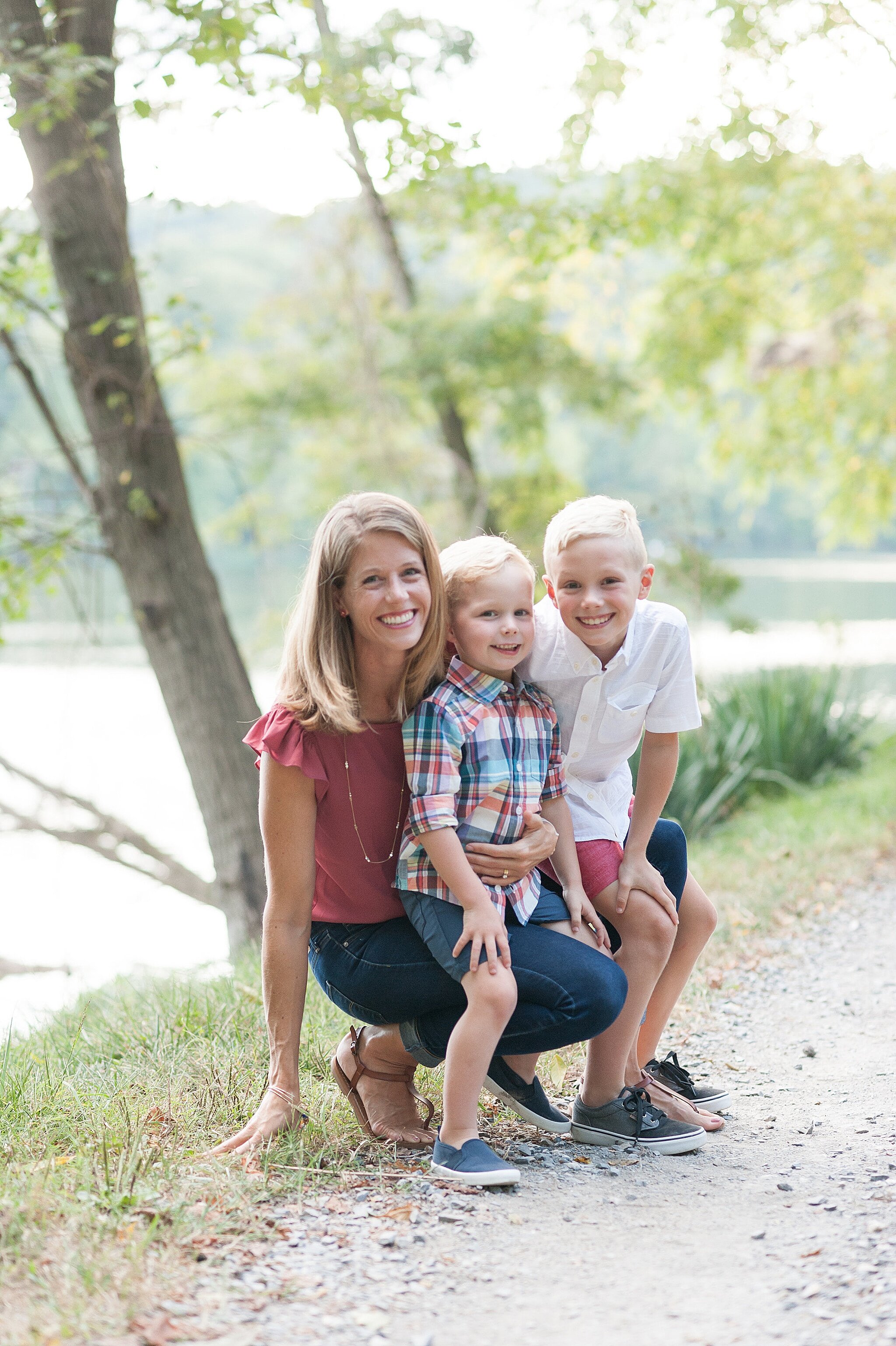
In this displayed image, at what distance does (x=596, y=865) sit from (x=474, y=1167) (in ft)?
2.40

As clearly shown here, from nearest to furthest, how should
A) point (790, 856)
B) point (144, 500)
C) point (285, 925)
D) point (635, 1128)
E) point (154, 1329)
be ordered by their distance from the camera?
point (154, 1329)
point (285, 925)
point (635, 1128)
point (144, 500)
point (790, 856)

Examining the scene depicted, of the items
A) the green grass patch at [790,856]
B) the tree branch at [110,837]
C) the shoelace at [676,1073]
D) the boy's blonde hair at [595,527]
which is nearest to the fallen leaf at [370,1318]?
the shoelace at [676,1073]

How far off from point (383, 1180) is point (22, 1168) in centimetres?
77

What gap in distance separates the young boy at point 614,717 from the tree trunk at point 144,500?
2677 millimetres

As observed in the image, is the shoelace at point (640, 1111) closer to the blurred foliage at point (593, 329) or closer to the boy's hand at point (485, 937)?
the boy's hand at point (485, 937)

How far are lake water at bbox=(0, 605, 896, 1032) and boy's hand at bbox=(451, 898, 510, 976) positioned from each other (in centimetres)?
200

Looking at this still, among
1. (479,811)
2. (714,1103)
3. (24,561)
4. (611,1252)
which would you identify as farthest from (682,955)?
(24,561)

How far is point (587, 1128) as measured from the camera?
114 inches

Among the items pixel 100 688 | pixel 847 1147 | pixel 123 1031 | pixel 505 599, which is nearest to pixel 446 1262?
pixel 847 1147

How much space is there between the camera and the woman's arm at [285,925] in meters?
2.73

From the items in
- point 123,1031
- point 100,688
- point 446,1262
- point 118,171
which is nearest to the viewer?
point 446,1262

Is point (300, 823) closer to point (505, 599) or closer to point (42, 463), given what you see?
point (505, 599)

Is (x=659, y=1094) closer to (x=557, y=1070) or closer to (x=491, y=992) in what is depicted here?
(x=557, y=1070)

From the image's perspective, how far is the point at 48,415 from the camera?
6000mm
